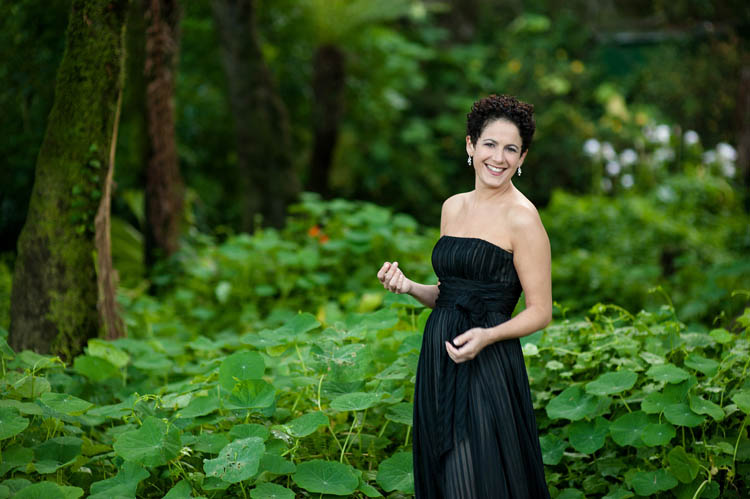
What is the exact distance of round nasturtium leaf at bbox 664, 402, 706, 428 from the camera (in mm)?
2729

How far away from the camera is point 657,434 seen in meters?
2.75

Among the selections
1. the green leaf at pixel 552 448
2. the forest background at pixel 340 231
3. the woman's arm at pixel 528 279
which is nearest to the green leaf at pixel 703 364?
the forest background at pixel 340 231

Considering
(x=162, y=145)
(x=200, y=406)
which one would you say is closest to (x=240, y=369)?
(x=200, y=406)

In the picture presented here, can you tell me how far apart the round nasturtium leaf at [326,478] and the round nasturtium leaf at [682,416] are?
1.18m

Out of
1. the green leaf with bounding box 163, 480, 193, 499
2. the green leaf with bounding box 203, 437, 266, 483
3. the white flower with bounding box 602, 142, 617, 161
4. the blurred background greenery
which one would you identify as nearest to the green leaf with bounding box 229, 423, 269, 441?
the green leaf with bounding box 203, 437, 266, 483

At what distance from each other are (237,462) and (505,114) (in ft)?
4.69

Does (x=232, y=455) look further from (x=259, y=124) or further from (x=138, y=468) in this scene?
(x=259, y=124)

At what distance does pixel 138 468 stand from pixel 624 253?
615 cm

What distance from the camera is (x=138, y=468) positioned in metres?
2.61

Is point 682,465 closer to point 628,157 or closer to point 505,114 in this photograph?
point 505,114

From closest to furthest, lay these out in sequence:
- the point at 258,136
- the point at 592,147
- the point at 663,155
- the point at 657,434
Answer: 1. the point at 657,434
2. the point at 258,136
3. the point at 592,147
4. the point at 663,155

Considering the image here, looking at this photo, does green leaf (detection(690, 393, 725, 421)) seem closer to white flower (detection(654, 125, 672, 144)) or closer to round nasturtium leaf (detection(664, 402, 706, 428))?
round nasturtium leaf (detection(664, 402, 706, 428))

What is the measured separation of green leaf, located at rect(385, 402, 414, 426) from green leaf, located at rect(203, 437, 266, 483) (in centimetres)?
60

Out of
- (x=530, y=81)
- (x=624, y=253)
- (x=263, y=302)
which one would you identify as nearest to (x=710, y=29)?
(x=530, y=81)
